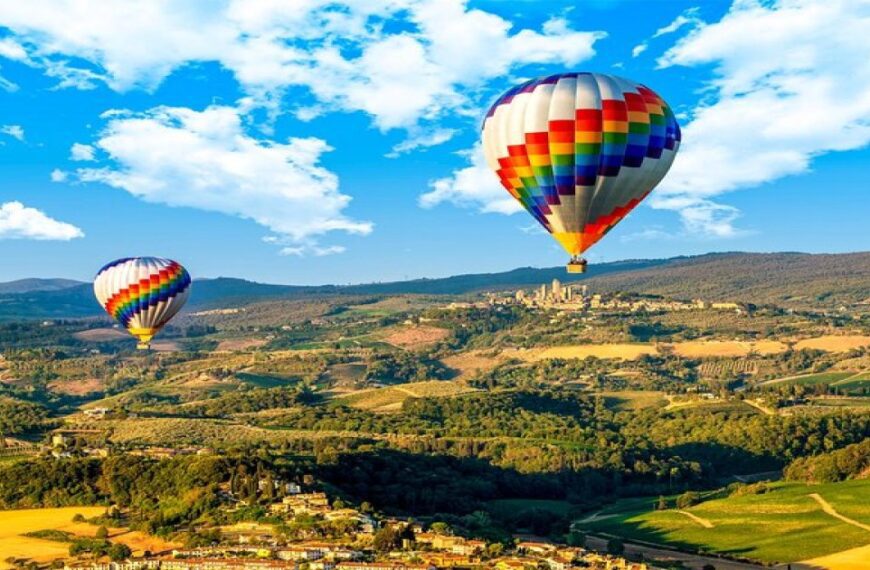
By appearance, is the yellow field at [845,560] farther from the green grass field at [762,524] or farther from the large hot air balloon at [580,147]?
the large hot air balloon at [580,147]

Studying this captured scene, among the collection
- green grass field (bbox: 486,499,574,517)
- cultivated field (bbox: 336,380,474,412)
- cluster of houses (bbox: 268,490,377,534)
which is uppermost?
cultivated field (bbox: 336,380,474,412)

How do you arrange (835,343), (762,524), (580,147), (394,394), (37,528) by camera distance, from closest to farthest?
(580,147) < (37,528) < (762,524) < (394,394) < (835,343)

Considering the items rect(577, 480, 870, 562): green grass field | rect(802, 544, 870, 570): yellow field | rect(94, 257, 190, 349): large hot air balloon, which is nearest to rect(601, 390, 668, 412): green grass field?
rect(577, 480, 870, 562): green grass field

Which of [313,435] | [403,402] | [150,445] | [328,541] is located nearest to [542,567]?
[328,541]

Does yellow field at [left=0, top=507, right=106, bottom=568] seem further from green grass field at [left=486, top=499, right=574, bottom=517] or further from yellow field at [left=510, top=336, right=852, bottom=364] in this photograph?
yellow field at [left=510, top=336, right=852, bottom=364]

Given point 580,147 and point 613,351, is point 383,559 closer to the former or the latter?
point 580,147

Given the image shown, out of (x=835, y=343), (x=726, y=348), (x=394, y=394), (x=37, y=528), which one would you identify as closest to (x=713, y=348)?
(x=726, y=348)

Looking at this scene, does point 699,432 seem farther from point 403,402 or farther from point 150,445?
point 150,445
